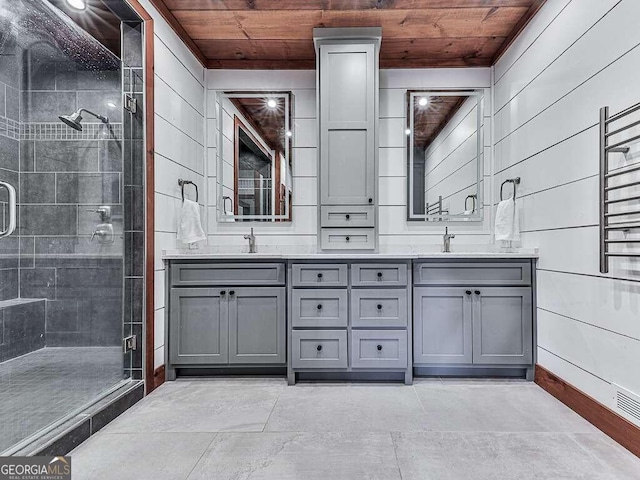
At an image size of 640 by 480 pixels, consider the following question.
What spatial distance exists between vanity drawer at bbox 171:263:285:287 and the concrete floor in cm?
65

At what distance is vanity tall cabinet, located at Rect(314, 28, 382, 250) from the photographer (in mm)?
2486

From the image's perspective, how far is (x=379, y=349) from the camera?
2203 mm

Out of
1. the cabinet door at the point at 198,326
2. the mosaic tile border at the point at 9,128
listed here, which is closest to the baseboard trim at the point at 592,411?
the cabinet door at the point at 198,326

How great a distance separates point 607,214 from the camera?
1.59 m

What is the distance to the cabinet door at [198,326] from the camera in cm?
225

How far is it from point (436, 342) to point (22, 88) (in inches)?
110

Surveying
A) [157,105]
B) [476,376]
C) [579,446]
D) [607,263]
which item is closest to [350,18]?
[157,105]

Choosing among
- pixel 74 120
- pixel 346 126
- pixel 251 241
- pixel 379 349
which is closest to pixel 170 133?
pixel 74 120

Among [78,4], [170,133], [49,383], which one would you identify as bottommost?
[49,383]

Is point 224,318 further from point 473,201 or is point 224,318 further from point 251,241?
point 473,201

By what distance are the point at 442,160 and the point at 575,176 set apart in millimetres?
1065

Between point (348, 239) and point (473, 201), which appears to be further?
point (473, 201)

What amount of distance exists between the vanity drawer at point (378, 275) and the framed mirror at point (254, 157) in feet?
2.93

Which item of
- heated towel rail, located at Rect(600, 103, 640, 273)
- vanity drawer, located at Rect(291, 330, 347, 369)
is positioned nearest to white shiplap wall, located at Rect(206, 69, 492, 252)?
vanity drawer, located at Rect(291, 330, 347, 369)
